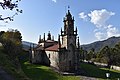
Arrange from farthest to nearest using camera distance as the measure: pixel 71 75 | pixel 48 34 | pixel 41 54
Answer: pixel 48 34
pixel 41 54
pixel 71 75

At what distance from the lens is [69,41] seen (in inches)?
2404

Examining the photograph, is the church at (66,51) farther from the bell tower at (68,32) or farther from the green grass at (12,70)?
the green grass at (12,70)

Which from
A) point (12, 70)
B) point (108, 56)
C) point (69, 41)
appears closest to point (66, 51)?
point (69, 41)

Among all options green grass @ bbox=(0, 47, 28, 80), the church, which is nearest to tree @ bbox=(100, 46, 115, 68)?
the church

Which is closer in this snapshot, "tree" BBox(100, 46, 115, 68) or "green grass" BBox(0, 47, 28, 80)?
"green grass" BBox(0, 47, 28, 80)

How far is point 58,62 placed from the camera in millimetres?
59688

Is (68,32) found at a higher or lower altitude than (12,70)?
higher

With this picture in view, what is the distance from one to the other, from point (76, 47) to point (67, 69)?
5979mm

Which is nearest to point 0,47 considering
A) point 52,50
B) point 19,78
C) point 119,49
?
point 52,50

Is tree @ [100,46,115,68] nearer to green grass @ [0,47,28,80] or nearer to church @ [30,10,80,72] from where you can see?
church @ [30,10,80,72]

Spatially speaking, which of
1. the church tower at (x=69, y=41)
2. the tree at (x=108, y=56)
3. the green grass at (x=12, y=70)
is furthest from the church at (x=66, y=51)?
the tree at (x=108, y=56)

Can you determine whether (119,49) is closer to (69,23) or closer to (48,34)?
(48,34)

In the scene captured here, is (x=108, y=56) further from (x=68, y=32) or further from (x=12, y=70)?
(x=12, y=70)

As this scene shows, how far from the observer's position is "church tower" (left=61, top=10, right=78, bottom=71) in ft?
200
